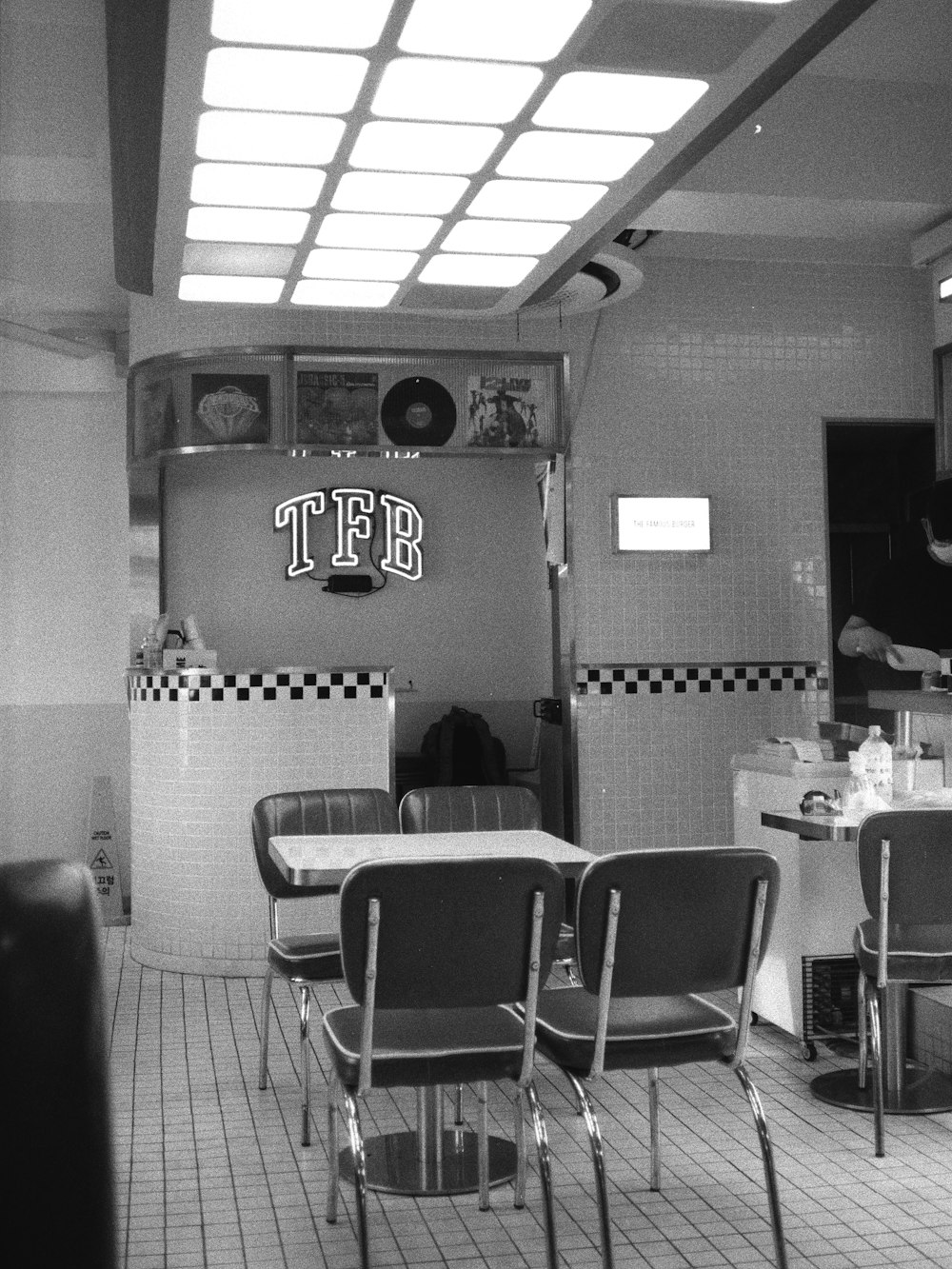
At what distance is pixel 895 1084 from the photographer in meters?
4.31

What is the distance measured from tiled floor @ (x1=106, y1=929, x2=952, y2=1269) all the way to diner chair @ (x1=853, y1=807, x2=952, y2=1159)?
28 centimetres

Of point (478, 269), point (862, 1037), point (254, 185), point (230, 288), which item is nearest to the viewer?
Result: point (254, 185)

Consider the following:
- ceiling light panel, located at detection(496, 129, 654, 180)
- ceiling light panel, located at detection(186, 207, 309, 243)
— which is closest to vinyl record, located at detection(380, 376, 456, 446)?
ceiling light panel, located at detection(186, 207, 309, 243)

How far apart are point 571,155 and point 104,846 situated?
6.09 m

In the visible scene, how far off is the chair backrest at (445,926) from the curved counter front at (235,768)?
364 cm

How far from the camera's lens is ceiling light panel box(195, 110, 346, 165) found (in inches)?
139

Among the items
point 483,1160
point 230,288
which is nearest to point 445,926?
point 483,1160

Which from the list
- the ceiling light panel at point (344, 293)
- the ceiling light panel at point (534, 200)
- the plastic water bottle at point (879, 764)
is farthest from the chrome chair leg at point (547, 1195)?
the ceiling light panel at point (344, 293)

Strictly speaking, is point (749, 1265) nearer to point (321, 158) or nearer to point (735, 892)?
point (735, 892)

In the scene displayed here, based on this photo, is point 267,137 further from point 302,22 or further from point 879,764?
point 879,764

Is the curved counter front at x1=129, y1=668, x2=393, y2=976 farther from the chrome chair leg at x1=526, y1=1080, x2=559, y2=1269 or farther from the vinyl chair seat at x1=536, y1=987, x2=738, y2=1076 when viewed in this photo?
the chrome chair leg at x1=526, y1=1080, x2=559, y2=1269

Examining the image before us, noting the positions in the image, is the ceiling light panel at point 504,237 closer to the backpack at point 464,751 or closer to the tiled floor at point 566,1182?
the tiled floor at point 566,1182

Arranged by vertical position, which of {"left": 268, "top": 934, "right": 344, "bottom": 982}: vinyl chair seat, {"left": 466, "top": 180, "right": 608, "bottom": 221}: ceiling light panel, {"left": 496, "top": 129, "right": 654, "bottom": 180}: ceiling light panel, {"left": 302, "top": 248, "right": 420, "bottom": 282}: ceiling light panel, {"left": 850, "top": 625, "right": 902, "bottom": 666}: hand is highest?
{"left": 496, "top": 129, "right": 654, "bottom": 180}: ceiling light panel

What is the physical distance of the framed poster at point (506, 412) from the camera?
21.9 ft
